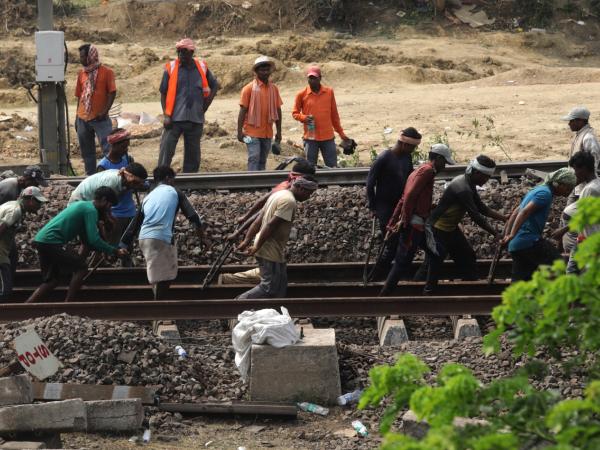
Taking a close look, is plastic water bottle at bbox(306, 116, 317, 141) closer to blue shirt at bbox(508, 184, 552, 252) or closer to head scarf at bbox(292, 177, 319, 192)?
head scarf at bbox(292, 177, 319, 192)

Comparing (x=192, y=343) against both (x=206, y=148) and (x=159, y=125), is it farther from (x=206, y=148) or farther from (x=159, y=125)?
(x=159, y=125)

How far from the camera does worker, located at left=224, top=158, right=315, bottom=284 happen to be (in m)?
11.6

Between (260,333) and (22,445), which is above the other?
(260,333)

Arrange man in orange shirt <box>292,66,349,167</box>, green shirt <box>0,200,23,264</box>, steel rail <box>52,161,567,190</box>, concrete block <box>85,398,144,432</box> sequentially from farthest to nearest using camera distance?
1. man in orange shirt <box>292,66,349,167</box>
2. steel rail <box>52,161,567,190</box>
3. green shirt <box>0,200,23,264</box>
4. concrete block <box>85,398,144,432</box>

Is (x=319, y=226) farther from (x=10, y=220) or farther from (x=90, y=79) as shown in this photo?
(x=90, y=79)

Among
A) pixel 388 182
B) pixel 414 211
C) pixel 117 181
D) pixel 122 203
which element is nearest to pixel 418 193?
pixel 414 211

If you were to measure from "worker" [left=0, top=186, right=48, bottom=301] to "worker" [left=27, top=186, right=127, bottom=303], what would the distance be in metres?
Result: 0.24

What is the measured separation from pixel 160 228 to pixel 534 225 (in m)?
3.56

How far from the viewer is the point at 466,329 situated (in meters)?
11.3

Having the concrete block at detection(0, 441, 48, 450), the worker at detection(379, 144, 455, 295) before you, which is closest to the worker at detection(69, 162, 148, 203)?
the worker at detection(379, 144, 455, 295)

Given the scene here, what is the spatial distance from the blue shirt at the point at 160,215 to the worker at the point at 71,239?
366 mm

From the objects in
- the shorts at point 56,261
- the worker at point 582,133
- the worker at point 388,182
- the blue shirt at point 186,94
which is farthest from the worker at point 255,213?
the blue shirt at point 186,94

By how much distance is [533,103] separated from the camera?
23562 millimetres

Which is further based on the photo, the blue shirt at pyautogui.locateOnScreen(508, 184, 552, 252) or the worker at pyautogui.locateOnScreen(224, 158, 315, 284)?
the worker at pyautogui.locateOnScreen(224, 158, 315, 284)
